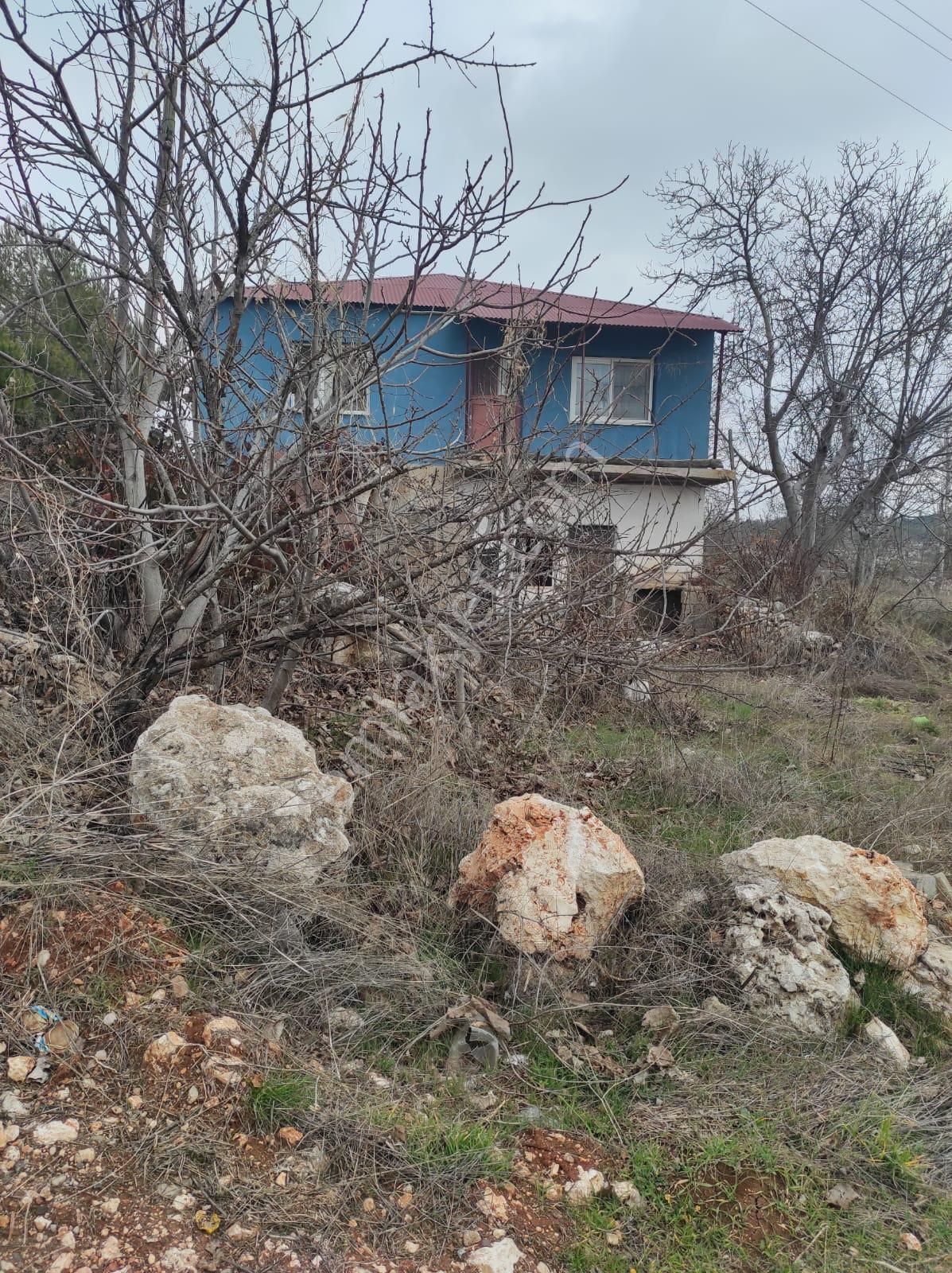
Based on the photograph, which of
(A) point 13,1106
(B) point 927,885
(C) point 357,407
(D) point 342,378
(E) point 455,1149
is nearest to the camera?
(A) point 13,1106

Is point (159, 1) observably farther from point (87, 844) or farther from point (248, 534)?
point (87, 844)

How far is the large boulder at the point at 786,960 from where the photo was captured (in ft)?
9.21

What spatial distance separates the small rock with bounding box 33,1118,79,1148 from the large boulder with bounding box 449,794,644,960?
139cm

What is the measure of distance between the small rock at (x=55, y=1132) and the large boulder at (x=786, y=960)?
2032mm

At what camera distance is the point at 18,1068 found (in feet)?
6.84

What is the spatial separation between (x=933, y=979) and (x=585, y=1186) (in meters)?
1.69

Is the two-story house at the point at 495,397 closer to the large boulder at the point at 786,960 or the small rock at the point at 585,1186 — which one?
the large boulder at the point at 786,960

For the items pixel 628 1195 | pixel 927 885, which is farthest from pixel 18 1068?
pixel 927 885

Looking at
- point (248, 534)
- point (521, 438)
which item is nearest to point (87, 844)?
point (248, 534)

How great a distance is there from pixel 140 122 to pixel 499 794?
3534mm

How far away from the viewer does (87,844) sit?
106 inches

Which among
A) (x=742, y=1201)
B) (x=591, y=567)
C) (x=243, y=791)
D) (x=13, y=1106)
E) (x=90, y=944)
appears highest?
(x=591, y=567)

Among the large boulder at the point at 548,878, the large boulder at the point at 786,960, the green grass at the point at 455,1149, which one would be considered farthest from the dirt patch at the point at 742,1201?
the large boulder at the point at 548,878

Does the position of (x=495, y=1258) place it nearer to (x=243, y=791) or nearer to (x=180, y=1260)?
(x=180, y=1260)
